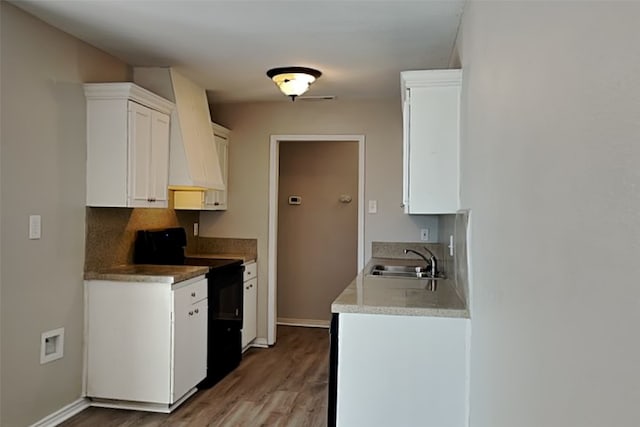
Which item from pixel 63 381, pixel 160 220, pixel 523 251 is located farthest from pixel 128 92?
pixel 523 251

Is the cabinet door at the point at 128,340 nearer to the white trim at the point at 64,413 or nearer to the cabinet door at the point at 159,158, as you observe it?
the white trim at the point at 64,413

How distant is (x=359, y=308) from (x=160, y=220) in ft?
8.66

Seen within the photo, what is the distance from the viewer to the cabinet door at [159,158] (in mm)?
3645

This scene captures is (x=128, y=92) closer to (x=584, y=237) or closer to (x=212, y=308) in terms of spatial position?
(x=212, y=308)

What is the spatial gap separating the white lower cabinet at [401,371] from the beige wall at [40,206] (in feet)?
5.85

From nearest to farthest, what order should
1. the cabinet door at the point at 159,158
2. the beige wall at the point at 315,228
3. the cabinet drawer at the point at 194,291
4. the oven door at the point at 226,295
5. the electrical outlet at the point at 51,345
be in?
the electrical outlet at the point at 51,345, the cabinet drawer at the point at 194,291, the cabinet door at the point at 159,158, the oven door at the point at 226,295, the beige wall at the point at 315,228

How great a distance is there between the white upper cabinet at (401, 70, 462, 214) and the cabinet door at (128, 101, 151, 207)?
1.82m

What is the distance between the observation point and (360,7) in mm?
2676

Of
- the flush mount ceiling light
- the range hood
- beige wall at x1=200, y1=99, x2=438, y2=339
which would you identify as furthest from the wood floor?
the flush mount ceiling light

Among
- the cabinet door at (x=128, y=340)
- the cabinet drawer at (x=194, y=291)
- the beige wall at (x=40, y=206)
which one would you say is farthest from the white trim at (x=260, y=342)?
the beige wall at (x=40, y=206)

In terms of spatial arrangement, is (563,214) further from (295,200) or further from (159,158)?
(295,200)

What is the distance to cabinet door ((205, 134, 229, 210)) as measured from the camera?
4809mm

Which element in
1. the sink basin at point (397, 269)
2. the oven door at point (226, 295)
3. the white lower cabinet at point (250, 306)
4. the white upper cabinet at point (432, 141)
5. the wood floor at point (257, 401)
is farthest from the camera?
the white lower cabinet at point (250, 306)

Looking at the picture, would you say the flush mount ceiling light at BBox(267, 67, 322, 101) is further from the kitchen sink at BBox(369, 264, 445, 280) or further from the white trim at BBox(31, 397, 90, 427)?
the white trim at BBox(31, 397, 90, 427)
